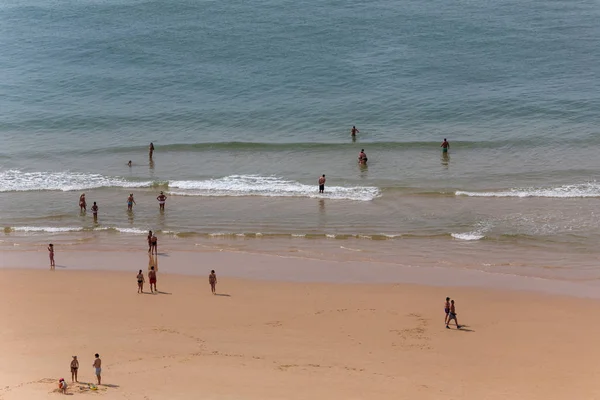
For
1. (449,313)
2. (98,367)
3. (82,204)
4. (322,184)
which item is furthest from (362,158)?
(98,367)

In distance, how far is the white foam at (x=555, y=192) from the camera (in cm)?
3591

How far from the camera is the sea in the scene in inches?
1309

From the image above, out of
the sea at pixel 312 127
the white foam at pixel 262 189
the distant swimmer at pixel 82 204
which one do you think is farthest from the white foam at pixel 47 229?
the white foam at pixel 262 189

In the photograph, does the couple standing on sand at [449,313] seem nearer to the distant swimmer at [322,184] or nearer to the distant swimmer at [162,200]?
the distant swimmer at [322,184]

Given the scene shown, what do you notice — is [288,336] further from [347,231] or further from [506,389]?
[347,231]

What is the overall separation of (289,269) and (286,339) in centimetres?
610

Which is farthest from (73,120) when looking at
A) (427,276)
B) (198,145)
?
(427,276)

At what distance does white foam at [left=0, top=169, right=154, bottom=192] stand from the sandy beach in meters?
11.6

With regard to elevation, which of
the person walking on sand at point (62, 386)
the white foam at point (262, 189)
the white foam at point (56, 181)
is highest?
the white foam at point (56, 181)

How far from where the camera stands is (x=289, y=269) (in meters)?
29.2

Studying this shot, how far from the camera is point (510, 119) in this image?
152 feet

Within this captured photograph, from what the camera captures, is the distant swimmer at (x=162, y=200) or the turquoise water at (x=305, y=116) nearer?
the turquoise water at (x=305, y=116)

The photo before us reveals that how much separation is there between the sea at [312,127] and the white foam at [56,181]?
156mm

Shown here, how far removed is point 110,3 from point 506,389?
2401 inches
